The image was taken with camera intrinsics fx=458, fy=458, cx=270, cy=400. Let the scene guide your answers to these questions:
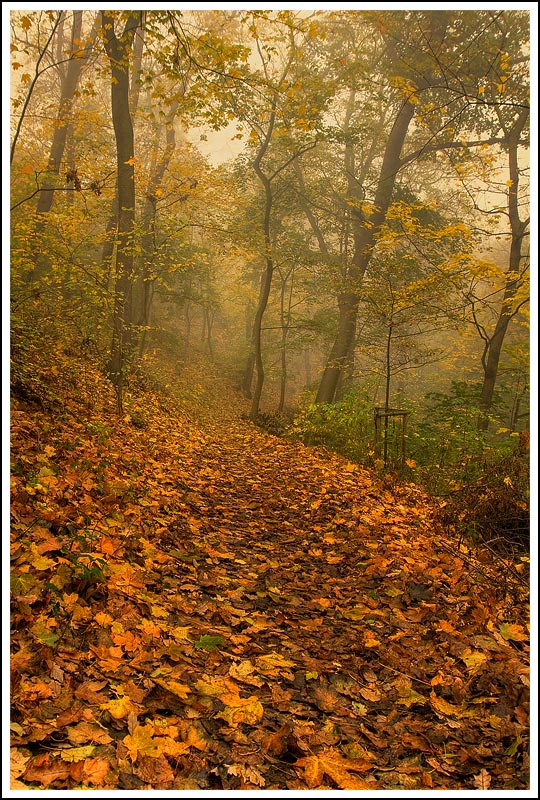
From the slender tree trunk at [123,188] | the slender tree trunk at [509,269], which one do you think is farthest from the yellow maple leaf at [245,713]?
the slender tree trunk at [509,269]

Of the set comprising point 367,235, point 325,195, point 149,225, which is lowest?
point 367,235

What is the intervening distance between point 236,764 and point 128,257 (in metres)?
9.51

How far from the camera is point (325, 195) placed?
16578 mm

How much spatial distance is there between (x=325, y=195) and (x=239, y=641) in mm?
16425

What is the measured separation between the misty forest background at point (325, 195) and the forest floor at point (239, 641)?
1.65 m

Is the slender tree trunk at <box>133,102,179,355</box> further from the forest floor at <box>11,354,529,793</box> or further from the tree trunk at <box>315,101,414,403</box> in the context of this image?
the forest floor at <box>11,354,529,793</box>

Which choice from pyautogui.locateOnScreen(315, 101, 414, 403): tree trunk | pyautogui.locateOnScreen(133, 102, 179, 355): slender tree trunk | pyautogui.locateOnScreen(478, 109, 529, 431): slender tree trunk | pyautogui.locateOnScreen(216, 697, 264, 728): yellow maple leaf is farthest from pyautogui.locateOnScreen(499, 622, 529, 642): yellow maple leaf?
pyautogui.locateOnScreen(133, 102, 179, 355): slender tree trunk

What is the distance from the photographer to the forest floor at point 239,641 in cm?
200

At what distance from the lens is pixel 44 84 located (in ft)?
57.9

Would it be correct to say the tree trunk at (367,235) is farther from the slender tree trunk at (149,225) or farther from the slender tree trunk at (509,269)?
the slender tree trunk at (149,225)

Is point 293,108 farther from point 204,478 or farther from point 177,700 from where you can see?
point 177,700

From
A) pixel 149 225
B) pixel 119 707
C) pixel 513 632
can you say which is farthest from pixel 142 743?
pixel 149 225

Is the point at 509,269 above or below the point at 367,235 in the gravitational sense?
below

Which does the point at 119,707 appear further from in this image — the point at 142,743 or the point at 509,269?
the point at 509,269
